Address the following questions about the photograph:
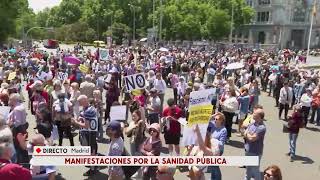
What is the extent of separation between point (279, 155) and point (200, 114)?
678 cm

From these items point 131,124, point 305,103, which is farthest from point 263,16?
point 131,124

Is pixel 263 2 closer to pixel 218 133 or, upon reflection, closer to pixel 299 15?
pixel 299 15

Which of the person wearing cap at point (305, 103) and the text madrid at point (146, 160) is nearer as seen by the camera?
the text madrid at point (146, 160)

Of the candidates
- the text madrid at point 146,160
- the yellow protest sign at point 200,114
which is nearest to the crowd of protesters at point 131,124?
the text madrid at point 146,160

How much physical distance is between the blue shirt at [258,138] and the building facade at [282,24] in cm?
9252

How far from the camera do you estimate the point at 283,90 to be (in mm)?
17219

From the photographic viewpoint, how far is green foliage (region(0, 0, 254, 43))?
84.4 m

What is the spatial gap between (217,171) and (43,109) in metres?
3.55

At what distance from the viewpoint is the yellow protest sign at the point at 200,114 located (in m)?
6.59

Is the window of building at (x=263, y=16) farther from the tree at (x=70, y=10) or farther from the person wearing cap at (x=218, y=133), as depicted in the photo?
the person wearing cap at (x=218, y=133)

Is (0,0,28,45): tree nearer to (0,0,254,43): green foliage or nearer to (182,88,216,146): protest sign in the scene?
(0,0,254,43): green foliage

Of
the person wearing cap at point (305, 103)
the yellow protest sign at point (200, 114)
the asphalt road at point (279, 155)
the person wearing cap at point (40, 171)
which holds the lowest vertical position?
the asphalt road at point (279, 155)
